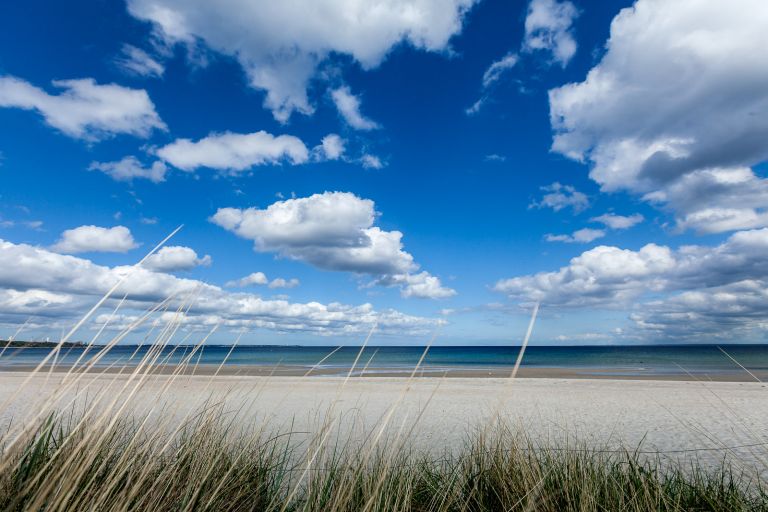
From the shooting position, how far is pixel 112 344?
2.08 metres

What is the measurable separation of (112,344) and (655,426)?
25.7 ft

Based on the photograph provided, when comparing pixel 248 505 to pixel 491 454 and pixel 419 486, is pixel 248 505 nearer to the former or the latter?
pixel 419 486

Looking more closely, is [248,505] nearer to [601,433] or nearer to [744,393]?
[601,433]

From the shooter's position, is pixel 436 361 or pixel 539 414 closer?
pixel 539 414

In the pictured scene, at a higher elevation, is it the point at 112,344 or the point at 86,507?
the point at 112,344

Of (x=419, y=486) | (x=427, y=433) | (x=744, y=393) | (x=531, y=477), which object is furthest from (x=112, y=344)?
(x=744, y=393)

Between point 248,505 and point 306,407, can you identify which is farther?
point 306,407

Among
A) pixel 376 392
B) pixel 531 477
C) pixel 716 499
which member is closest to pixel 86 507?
pixel 531 477

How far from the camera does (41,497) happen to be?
4.98 feet

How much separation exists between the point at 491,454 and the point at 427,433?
335cm

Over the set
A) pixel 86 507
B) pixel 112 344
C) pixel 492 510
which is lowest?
pixel 492 510

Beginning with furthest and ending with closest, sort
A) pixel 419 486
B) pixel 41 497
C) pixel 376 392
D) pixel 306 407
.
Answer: pixel 376 392 < pixel 306 407 < pixel 419 486 < pixel 41 497

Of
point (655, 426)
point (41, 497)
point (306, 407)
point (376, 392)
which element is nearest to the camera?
Result: point (41, 497)

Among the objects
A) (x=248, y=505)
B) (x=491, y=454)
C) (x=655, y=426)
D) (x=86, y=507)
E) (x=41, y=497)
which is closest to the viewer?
(x=41, y=497)
